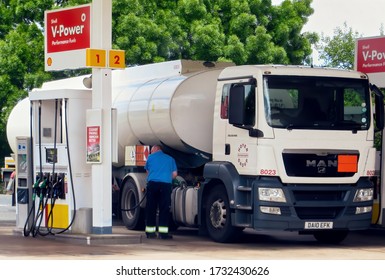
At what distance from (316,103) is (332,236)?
2.63 metres

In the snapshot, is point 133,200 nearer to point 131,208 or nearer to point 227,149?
point 131,208

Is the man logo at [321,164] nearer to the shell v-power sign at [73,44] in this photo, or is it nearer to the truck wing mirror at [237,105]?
the truck wing mirror at [237,105]

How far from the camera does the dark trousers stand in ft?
63.0

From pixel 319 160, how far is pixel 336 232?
6.23 feet

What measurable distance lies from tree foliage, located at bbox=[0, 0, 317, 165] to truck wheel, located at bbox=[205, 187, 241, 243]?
23.2 meters

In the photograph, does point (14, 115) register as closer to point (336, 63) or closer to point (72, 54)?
point (72, 54)

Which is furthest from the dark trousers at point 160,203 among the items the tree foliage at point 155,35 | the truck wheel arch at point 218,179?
the tree foliage at point 155,35

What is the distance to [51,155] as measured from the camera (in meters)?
19.5

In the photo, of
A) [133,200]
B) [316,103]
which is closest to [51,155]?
[133,200]

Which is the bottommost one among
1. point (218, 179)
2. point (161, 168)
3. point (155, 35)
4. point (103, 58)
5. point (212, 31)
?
point (218, 179)

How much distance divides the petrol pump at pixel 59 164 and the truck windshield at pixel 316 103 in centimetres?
341

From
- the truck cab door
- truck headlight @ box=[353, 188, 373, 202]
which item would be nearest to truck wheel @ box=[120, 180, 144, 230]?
the truck cab door

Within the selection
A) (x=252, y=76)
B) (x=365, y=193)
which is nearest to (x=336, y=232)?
(x=365, y=193)

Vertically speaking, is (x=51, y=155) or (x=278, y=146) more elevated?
(x=278, y=146)
